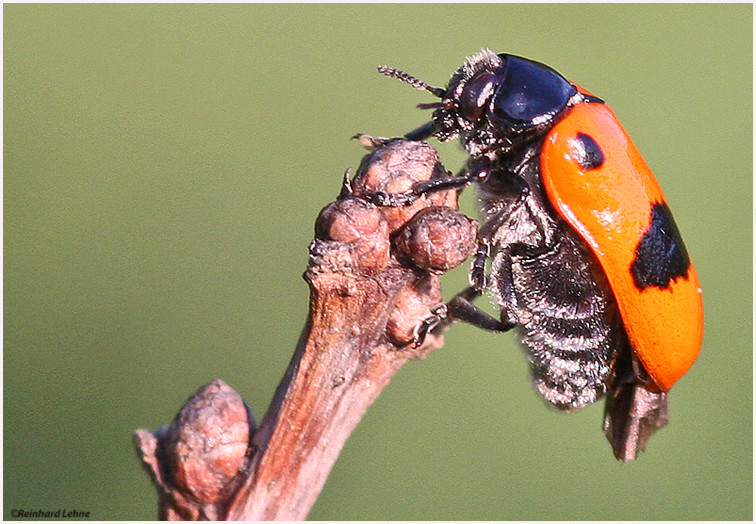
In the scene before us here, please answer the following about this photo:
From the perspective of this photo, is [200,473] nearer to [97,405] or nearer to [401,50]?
[97,405]

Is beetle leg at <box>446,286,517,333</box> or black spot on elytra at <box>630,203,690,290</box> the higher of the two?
black spot on elytra at <box>630,203,690,290</box>

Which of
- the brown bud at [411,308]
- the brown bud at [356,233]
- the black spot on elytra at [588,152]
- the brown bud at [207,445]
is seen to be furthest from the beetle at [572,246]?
the brown bud at [207,445]

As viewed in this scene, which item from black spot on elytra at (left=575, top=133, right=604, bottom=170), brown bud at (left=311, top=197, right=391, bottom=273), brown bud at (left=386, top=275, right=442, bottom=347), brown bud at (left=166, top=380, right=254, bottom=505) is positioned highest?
black spot on elytra at (left=575, top=133, right=604, bottom=170)

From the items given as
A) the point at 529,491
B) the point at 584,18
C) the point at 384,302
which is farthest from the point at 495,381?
the point at 584,18

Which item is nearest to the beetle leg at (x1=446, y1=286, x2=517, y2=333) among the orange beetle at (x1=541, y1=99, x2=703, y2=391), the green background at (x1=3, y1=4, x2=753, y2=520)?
the orange beetle at (x1=541, y1=99, x2=703, y2=391)

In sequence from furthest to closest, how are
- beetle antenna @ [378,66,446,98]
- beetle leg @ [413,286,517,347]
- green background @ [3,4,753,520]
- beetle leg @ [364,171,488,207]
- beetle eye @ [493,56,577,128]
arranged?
green background @ [3,4,753,520]
beetle antenna @ [378,66,446,98]
beetle eye @ [493,56,577,128]
beetle leg @ [413,286,517,347]
beetle leg @ [364,171,488,207]

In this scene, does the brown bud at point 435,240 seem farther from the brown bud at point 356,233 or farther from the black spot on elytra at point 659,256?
the black spot on elytra at point 659,256

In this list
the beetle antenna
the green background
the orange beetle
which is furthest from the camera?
the green background

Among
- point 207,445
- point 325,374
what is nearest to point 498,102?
point 325,374

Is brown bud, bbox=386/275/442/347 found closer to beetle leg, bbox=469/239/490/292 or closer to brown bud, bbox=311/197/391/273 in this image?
brown bud, bbox=311/197/391/273

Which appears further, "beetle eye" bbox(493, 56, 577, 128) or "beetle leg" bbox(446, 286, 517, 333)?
"beetle eye" bbox(493, 56, 577, 128)
